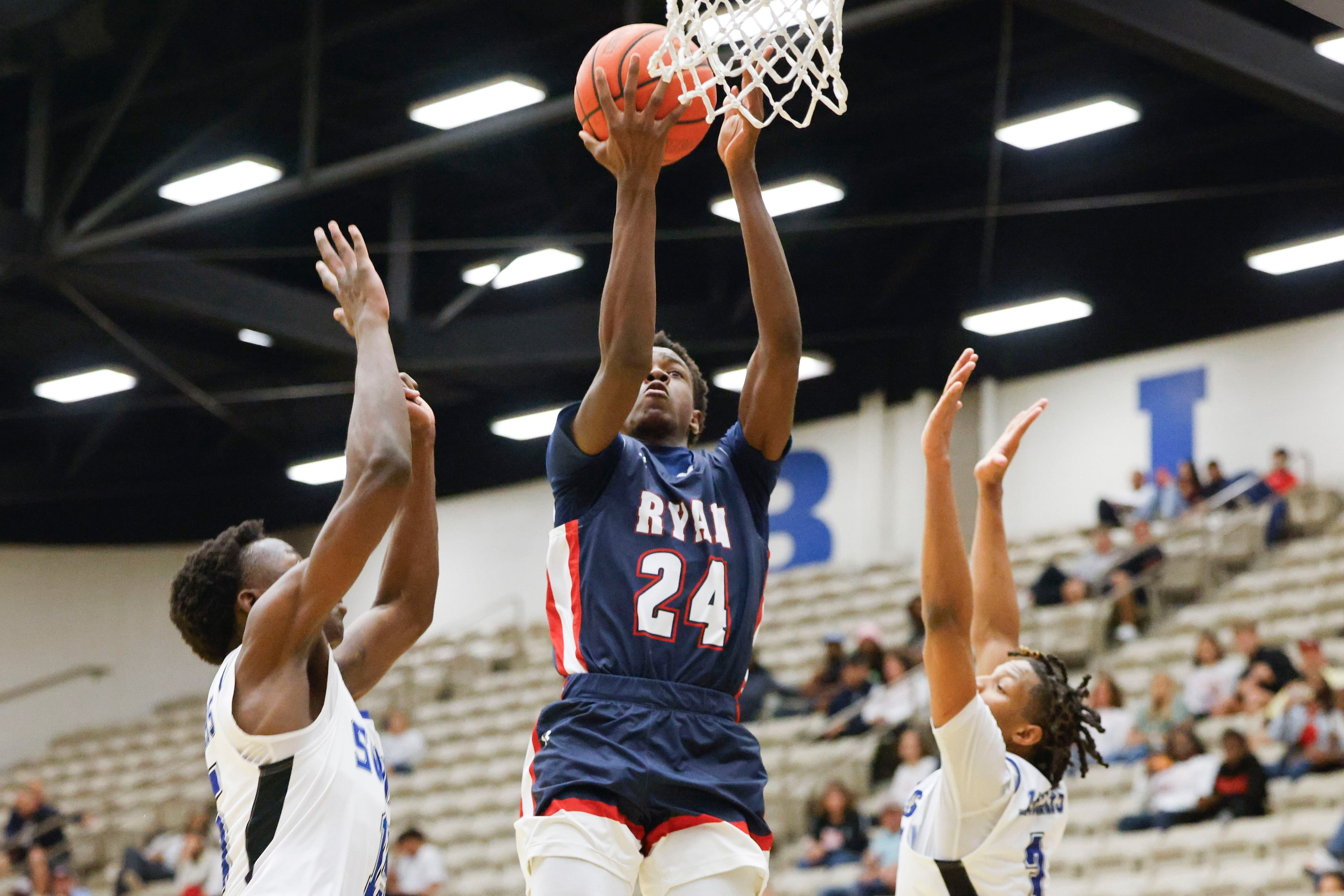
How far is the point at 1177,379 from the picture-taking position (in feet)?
54.2

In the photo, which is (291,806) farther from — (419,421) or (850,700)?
(850,700)

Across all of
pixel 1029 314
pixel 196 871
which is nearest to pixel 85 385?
pixel 196 871

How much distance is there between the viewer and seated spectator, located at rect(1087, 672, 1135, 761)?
1075 cm

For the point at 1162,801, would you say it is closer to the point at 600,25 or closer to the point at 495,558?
the point at 600,25

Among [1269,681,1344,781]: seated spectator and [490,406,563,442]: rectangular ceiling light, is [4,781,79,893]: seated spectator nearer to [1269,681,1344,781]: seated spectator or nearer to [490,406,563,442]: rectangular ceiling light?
[490,406,563,442]: rectangular ceiling light

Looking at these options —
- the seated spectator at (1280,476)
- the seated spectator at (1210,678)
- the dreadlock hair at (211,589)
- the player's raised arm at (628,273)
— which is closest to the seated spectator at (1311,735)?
the seated spectator at (1210,678)

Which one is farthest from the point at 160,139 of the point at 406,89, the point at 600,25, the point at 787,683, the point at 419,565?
the point at 419,565

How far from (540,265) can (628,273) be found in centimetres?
1295

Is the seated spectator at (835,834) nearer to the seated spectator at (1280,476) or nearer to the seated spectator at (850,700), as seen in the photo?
the seated spectator at (850,700)

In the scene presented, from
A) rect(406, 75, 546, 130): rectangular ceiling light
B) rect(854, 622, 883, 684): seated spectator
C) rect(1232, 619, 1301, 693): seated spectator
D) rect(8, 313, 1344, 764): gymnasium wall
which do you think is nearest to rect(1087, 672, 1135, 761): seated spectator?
rect(1232, 619, 1301, 693): seated spectator

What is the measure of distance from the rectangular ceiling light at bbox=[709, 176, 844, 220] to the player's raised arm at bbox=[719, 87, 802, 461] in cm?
1062

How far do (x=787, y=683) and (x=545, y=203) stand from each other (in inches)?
199

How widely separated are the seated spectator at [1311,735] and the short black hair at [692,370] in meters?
7.05

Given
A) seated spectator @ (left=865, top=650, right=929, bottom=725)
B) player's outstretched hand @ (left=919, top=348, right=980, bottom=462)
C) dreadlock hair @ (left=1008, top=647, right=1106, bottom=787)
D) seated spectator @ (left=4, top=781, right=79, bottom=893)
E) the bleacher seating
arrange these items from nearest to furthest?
player's outstretched hand @ (left=919, top=348, right=980, bottom=462) < dreadlock hair @ (left=1008, top=647, right=1106, bottom=787) < the bleacher seating < seated spectator @ (left=865, top=650, right=929, bottom=725) < seated spectator @ (left=4, top=781, right=79, bottom=893)
